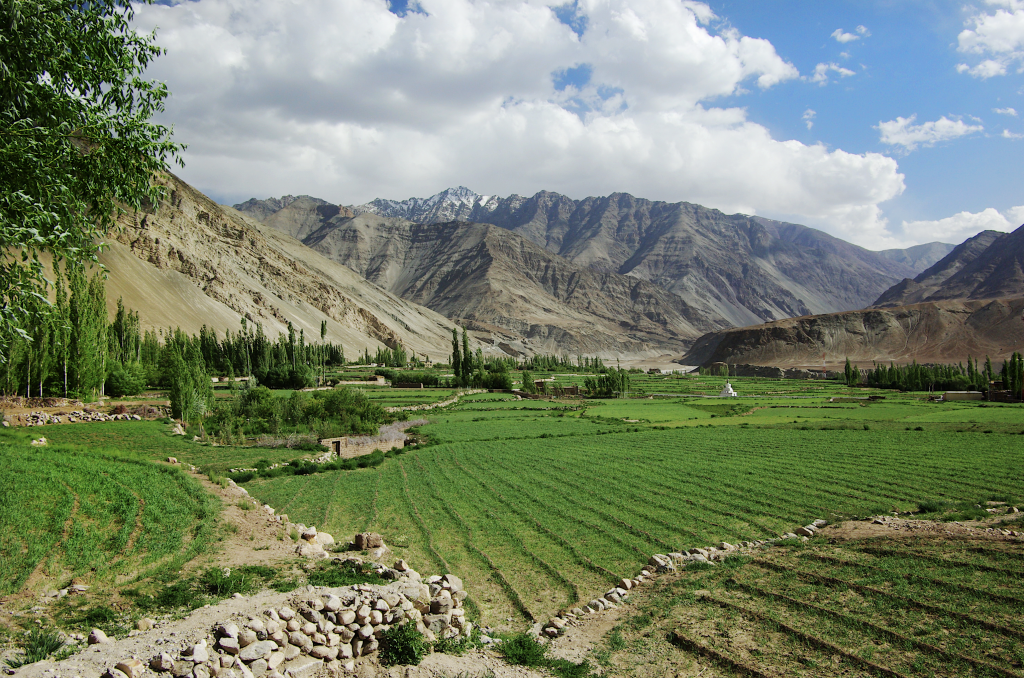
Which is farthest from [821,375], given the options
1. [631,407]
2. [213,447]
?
[213,447]

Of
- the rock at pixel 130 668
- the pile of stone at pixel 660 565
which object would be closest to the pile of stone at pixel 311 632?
the rock at pixel 130 668

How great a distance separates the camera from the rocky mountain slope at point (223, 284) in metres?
112

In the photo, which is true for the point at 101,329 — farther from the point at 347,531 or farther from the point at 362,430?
the point at 347,531

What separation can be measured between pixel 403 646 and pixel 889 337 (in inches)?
7810

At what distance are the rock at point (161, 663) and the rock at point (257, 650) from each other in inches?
33.3

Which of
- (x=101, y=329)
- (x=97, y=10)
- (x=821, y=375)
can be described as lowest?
(x=821, y=375)

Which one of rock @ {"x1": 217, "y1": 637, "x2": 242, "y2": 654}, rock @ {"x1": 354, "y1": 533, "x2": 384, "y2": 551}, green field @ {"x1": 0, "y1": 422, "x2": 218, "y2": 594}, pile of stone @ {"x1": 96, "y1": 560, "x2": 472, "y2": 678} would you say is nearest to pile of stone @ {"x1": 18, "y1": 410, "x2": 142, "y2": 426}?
green field @ {"x1": 0, "y1": 422, "x2": 218, "y2": 594}

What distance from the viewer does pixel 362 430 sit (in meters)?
38.3

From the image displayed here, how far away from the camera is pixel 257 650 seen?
7535 mm

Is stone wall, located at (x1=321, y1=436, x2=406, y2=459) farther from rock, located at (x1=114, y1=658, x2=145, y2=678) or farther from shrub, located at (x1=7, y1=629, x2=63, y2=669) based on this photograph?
rock, located at (x1=114, y1=658, x2=145, y2=678)

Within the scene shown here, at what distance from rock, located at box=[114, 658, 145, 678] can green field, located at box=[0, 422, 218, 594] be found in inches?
141

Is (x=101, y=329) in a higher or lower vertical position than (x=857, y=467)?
higher

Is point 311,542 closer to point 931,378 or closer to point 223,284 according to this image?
point 931,378

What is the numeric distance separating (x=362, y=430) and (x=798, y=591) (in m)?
32.1
